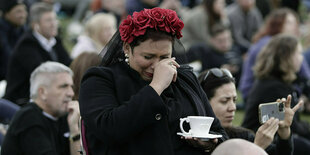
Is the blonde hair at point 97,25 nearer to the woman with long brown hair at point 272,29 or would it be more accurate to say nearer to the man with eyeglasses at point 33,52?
the man with eyeglasses at point 33,52

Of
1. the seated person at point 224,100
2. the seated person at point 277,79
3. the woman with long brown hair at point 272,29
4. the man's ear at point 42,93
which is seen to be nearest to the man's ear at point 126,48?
the seated person at point 224,100

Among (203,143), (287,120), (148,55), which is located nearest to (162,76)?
(148,55)

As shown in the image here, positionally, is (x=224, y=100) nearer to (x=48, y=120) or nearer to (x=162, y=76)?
(x=48, y=120)

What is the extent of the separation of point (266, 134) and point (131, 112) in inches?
42.0

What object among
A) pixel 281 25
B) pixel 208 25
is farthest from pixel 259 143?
pixel 208 25

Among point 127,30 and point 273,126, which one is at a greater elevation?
point 127,30

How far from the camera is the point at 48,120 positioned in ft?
14.6

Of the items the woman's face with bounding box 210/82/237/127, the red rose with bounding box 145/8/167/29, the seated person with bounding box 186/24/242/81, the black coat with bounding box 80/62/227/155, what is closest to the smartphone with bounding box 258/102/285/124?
the black coat with bounding box 80/62/227/155

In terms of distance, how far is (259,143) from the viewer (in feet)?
11.4

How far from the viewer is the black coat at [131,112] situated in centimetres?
278

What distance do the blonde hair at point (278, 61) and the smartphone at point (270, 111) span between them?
211 cm

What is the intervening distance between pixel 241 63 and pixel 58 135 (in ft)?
20.0

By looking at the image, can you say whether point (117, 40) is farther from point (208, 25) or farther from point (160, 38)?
point (208, 25)

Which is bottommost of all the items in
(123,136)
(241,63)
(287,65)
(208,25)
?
(241,63)
